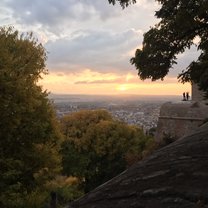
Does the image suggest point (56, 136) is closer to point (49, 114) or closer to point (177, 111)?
point (49, 114)

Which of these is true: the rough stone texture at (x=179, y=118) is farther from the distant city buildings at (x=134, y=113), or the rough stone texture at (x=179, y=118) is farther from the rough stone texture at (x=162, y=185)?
the rough stone texture at (x=162, y=185)

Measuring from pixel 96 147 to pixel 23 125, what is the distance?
2416 cm

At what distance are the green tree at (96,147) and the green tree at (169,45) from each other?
83.4 feet

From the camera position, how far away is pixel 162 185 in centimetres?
396

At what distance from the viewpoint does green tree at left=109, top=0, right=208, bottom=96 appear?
568 inches

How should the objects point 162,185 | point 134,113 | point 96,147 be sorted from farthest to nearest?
point 134,113
point 96,147
point 162,185

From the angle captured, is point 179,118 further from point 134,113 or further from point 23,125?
point 134,113

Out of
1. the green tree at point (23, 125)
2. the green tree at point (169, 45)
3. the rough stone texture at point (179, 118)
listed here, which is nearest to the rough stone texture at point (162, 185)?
the green tree at point (169, 45)

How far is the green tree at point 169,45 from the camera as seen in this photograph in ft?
47.3

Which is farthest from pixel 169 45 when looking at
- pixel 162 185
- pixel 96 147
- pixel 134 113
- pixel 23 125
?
pixel 134 113

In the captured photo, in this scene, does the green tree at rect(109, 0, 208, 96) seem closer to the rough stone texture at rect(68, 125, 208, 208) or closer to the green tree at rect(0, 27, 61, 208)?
the green tree at rect(0, 27, 61, 208)

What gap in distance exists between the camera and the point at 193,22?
1386cm

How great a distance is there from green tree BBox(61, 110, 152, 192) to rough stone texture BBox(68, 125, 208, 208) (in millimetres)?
35952

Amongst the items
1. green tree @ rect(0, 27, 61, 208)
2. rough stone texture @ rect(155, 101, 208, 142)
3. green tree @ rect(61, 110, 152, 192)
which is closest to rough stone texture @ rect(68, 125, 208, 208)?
green tree @ rect(0, 27, 61, 208)
